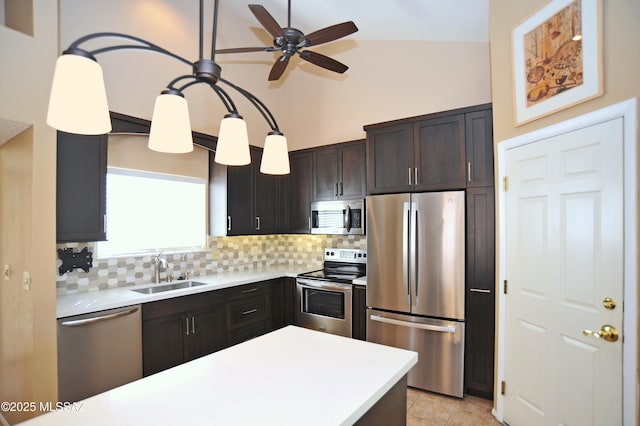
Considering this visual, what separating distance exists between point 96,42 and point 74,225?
168 cm

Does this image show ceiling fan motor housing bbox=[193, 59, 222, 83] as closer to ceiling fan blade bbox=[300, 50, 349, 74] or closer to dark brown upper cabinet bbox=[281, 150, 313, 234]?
ceiling fan blade bbox=[300, 50, 349, 74]

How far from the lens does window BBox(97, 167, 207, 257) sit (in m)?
3.06

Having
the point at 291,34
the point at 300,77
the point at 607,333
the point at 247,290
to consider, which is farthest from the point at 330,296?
the point at 300,77

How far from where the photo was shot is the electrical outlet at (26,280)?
1.99 meters

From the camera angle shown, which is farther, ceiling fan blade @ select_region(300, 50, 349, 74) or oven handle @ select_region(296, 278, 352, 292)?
oven handle @ select_region(296, 278, 352, 292)

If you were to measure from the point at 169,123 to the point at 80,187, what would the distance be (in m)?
1.93

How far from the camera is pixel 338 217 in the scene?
12.7 feet

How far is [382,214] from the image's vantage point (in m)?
3.22

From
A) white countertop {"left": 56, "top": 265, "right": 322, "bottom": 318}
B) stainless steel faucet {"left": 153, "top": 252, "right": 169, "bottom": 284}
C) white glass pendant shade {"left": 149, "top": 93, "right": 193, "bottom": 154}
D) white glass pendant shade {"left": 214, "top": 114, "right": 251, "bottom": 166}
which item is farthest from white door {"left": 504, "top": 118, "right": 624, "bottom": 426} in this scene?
stainless steel faucet {"left": 153, "top": 252, "right": 169, "bottom": 284}

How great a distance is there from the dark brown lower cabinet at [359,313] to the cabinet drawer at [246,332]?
107cm

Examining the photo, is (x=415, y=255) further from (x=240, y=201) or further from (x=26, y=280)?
(x=26, y=280)

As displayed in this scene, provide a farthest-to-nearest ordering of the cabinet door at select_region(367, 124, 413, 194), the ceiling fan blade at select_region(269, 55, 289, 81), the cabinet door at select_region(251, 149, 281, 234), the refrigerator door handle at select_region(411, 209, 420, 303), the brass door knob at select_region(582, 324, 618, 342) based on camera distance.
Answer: the cabinet door at select_region(251, 149, 281, 234) → the cabinet door at select_region(367, 124, 413, 194) → the refrigerator door handle at select_region(411, 209, 420, 303) → the ceiling fan blade at select_region(269, 55, 289, 81) → the brass door knob at select_region(582, 324, 618, 342)

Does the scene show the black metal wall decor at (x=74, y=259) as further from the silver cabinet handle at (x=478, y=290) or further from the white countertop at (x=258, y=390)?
the silver cabinet handle at (x=478, y=290)

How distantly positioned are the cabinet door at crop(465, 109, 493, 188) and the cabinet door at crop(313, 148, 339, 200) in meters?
1.56
